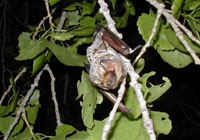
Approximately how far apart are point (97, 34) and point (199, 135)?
8.52 ft

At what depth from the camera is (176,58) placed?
917mm

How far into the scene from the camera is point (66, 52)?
929 mm

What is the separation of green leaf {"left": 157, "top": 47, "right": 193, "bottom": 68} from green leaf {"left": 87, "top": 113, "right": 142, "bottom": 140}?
0.24 metres

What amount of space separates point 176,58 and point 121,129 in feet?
1.00

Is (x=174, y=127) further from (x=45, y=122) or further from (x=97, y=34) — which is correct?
(x=97, y=34)

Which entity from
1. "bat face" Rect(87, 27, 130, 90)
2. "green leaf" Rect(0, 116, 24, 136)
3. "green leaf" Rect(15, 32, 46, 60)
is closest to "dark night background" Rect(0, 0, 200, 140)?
"green leaf" Rect(0, 116, 24, 136)

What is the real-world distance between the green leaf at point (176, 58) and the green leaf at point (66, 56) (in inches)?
10.2

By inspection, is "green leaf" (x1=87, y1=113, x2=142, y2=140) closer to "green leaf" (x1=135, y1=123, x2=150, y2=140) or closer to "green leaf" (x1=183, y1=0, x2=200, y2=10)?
"green leaf" (x1=135, y1=123, x2=150, y2=140)

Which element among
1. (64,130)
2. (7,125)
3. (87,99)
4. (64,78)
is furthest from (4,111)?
(64,78)

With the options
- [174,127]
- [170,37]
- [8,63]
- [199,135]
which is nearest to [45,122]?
[8,63]

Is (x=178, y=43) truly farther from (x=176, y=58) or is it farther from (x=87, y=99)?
(x=87, y=99)

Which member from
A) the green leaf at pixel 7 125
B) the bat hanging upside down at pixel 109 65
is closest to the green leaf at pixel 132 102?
the bat hanging upside down at pixel 109 65

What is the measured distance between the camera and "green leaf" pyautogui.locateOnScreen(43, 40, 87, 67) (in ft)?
2.90

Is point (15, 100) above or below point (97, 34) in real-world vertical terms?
below
